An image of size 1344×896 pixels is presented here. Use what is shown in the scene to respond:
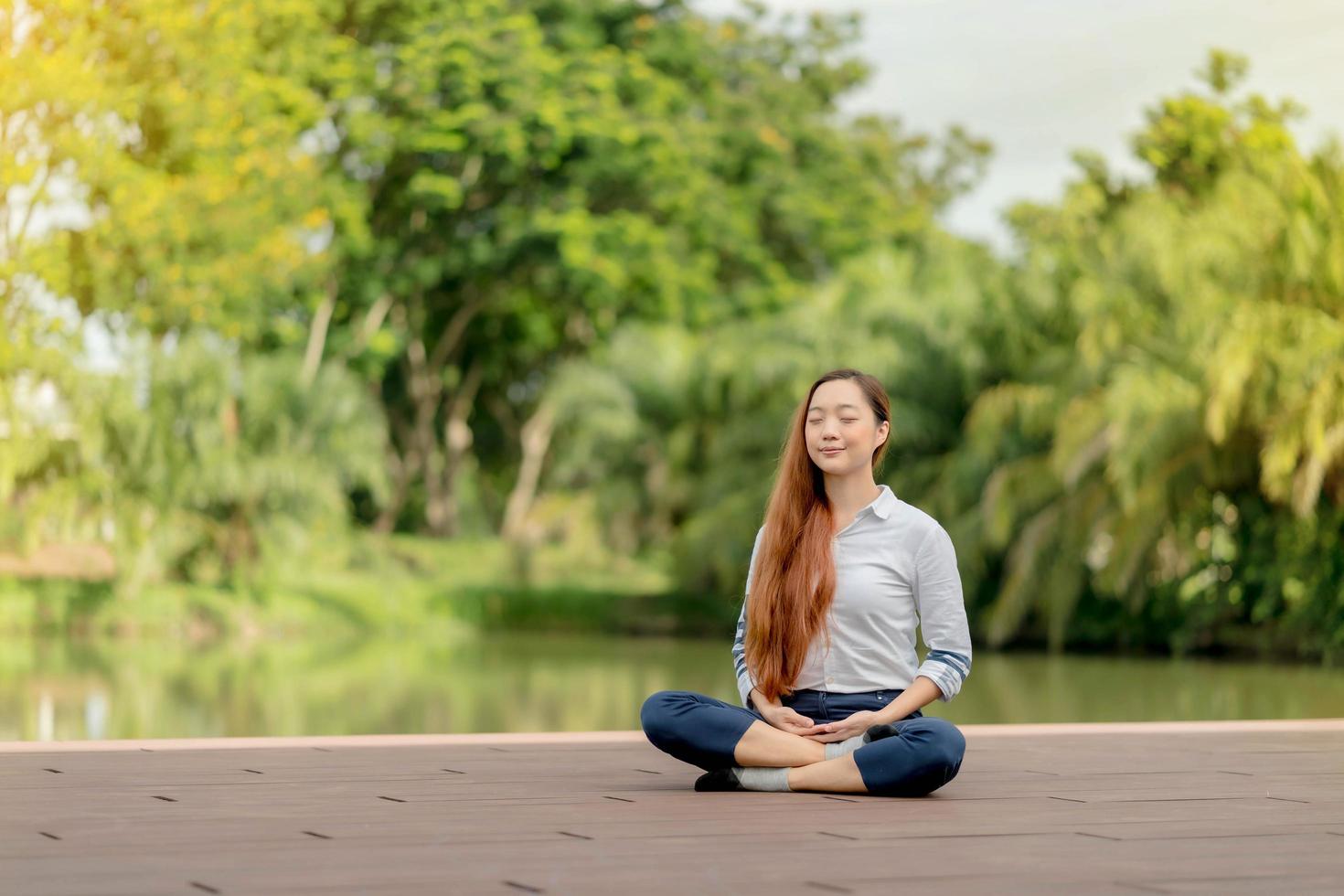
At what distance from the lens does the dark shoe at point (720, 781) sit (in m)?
4.76

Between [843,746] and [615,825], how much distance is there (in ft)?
2.92

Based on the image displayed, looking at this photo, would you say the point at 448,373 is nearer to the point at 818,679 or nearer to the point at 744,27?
the point at 744,27

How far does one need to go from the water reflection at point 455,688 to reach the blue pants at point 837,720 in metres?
4.98

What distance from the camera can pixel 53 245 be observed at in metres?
25.4

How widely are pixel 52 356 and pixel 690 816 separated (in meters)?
22.0

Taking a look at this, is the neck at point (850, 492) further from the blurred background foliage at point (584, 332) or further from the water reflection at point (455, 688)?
the blurred background foliage at point (584, 332)

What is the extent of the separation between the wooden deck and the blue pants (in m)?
0.07

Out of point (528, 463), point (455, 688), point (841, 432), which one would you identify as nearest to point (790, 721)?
point (841, 432)

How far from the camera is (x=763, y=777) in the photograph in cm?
471

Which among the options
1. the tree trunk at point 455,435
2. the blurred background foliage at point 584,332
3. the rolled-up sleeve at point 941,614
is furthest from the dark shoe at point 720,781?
the tree trunk at point 455,435

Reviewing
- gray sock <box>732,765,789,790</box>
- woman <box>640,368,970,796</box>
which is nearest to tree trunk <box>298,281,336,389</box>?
woman <box>640,368,970,796</box>

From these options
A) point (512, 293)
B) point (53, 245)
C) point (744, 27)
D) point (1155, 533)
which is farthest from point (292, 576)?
point (744, 27)

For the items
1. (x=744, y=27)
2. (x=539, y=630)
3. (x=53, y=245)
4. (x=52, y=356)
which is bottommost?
(x=539, y=630)

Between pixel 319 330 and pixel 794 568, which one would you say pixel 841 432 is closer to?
pixel 794 568
